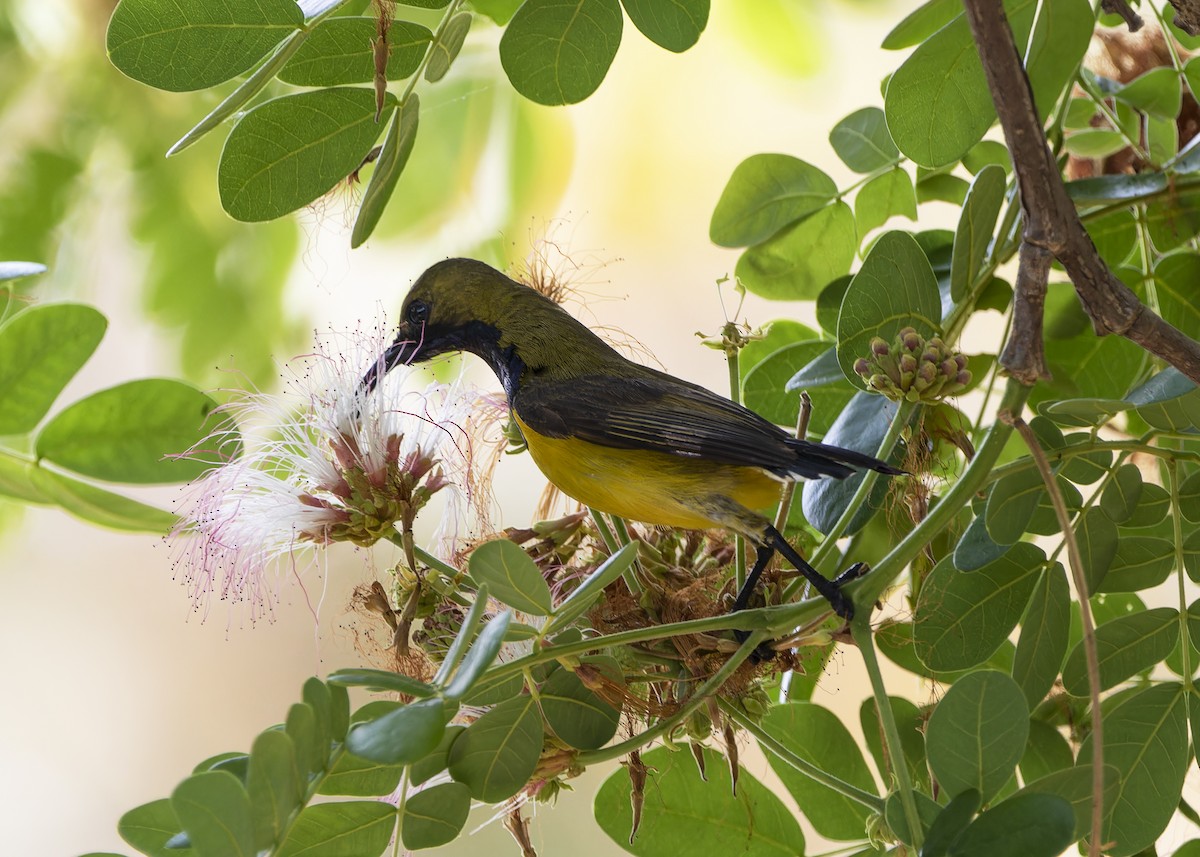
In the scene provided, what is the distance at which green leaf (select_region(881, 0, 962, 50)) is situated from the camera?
24.0 inches

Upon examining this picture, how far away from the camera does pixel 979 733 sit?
469 millimetres

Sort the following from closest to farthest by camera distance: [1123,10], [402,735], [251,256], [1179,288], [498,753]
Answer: [402,735] → [498,753] → [1123,10] → [1179,288] → [251,256]

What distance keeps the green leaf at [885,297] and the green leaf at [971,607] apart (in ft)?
0.39

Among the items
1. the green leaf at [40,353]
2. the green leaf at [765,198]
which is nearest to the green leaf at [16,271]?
the green leaf at [40,353]

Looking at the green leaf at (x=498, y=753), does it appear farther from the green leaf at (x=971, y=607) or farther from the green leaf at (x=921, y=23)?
the green leaf at (x=921, y=23)

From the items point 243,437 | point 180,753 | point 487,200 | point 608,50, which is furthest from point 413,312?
point 180,753

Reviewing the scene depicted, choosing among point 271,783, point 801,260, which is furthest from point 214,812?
point 801,260

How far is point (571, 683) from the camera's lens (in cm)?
57

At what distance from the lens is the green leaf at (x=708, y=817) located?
0.66m

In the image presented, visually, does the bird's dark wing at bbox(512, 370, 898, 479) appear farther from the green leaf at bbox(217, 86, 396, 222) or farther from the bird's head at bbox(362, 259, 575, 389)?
the green leaf at bbox(217, 86, 396, 222)

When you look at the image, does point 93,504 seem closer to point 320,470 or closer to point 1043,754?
point 320,470

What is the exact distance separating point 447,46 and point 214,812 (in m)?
0.39

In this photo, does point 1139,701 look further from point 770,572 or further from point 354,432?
point 354,432

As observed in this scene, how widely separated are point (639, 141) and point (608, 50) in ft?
3.38
